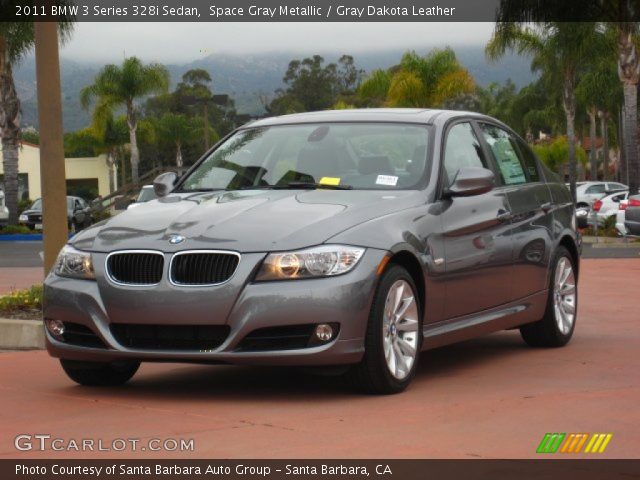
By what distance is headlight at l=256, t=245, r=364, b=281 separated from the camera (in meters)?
7.07

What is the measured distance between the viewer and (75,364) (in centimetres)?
786

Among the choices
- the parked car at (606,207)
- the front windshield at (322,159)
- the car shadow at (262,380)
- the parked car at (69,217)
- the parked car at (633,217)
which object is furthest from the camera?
the parked car at (69,217)

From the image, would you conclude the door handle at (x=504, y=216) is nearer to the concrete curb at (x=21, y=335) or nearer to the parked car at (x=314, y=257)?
the parked car at (x=314, y=257)

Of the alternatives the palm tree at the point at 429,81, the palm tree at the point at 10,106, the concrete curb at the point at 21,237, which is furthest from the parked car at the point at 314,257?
the palm tree at the point at 429,81

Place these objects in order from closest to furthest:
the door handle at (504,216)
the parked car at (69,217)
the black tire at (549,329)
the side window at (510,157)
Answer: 1. the door handle at (504,216)
2. the side window at (510,157)
3. the black tire at (549,329)
4. the parked car at (69,217)

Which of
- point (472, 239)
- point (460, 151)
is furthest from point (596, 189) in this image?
point (472, 239)

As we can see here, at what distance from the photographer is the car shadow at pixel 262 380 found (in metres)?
7.54

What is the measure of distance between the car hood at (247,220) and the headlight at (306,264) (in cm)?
5

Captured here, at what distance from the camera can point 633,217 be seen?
2627 cm

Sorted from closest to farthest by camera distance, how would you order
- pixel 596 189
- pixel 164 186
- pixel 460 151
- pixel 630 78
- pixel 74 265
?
pixel 74 265, pixel 164 186, pixel 460 151, pixel 630 78, pixel 596 189

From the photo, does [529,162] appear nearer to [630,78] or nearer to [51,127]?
[51,127]

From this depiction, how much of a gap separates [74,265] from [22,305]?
12.1 ft

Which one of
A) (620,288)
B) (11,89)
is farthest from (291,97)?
(620,288)

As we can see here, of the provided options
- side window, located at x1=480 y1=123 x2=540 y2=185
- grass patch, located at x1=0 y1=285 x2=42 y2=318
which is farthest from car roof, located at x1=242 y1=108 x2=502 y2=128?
grass patch, located at x1=0 y1=285 x2=42 y2=318
